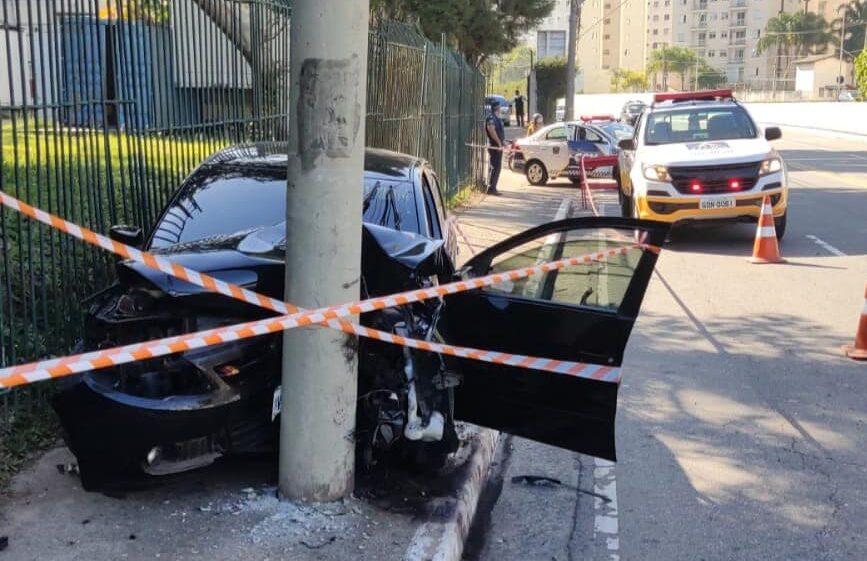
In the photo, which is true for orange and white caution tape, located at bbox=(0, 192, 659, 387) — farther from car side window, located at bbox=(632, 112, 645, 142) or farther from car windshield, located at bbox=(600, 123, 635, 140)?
car windshield, located at bbox=(600, 123, 635, 140)

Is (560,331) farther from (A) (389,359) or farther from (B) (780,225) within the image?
(B) (780,225)

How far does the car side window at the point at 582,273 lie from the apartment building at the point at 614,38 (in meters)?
128

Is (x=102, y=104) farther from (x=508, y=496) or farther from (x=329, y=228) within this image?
(x=508, y=496)

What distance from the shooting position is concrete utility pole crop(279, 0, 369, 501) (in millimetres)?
4133

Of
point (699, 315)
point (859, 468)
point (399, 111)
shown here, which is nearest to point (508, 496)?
point (859, 468)

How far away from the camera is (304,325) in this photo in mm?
4215

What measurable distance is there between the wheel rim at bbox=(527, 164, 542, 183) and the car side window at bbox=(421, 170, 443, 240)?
15.7 meters

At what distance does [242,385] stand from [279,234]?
1024 mm

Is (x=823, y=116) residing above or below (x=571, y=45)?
below

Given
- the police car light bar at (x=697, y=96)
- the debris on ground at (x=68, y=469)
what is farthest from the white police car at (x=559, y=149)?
the debris on ground at (x=68, y=469)

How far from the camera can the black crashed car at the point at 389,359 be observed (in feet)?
13.9

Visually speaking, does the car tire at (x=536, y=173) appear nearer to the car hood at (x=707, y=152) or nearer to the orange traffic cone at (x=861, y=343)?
the car hood at (x=707, y=152)

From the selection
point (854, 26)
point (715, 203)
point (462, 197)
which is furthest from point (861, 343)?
point (854, 26)

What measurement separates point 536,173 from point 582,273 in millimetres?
17839
